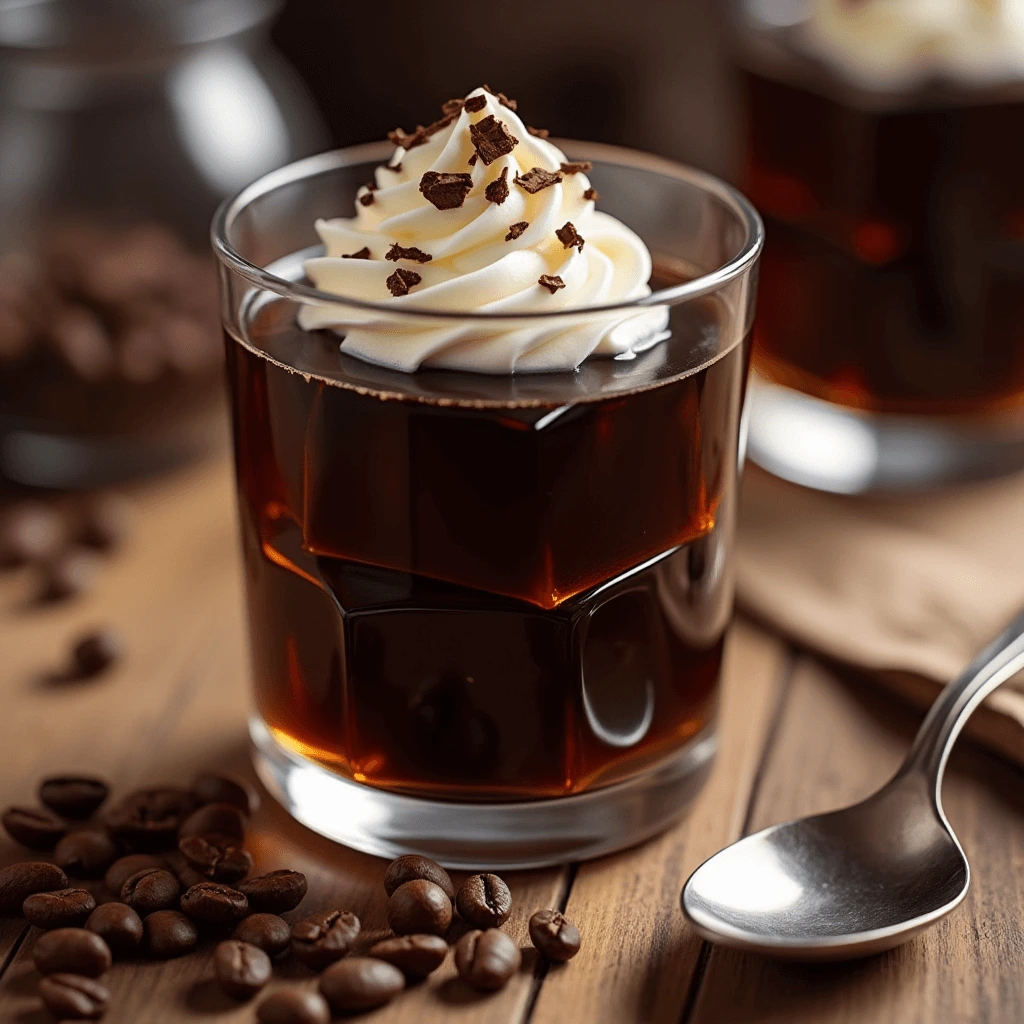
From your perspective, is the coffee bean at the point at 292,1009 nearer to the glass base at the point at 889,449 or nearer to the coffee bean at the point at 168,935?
the coffee bean at the point at 168,935

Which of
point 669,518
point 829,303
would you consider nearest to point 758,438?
point 829,303

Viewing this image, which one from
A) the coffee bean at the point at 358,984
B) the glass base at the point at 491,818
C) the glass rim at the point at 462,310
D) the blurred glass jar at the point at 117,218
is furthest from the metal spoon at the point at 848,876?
the blurred glass jar at the point at 117,218

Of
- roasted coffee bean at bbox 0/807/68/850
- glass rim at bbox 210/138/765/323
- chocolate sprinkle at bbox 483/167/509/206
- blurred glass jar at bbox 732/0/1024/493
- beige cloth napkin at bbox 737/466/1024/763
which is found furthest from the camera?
blurred glass jar at bbox 732/0/1024/493

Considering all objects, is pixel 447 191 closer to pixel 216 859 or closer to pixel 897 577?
pixel 216 859

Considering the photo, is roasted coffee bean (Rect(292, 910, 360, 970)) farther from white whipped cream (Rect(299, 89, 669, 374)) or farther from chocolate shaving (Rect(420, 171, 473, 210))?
chocolate shaving (Rect(420, 171, 473, 210))

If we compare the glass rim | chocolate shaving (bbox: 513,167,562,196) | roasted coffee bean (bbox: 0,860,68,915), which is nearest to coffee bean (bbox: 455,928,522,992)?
roasted coffee bean (bbox: 0,860,68,915)

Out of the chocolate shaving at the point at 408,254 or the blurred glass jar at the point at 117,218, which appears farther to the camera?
the blurred glass jar at the point at 117,218
